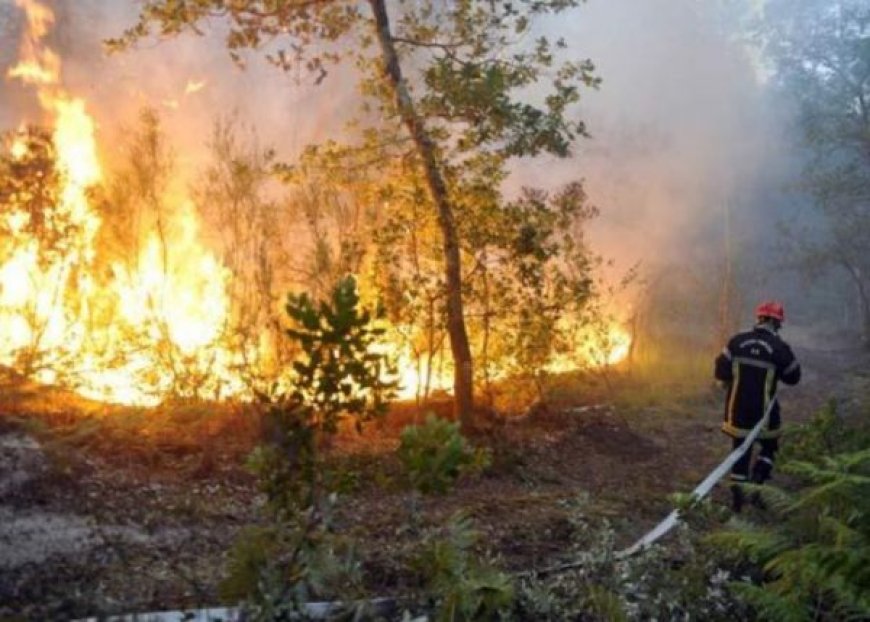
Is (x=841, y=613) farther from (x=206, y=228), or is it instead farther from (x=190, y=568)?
(x=206, y=228)

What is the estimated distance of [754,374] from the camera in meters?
8.13

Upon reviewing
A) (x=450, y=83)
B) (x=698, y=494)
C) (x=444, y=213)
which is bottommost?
(x=698, y=494)

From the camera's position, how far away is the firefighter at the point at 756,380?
26.6 feet

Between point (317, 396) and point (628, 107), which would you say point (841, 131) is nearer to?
point (628, 107)

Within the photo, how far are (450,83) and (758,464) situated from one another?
4.91m

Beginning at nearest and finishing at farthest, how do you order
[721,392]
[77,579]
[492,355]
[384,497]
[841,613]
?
1. [841,613]
2. [77,579]
3. [384,497]
4. [492,355]
5. [721,392]

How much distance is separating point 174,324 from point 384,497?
16.6 feet

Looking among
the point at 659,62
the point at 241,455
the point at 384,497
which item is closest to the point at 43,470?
the point at 241,455

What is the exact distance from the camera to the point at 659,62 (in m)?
33.9

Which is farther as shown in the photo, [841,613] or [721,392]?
[721,392]

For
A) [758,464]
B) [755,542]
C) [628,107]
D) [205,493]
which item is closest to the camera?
[755,542]

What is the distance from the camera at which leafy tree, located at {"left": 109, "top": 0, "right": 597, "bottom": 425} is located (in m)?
8.85

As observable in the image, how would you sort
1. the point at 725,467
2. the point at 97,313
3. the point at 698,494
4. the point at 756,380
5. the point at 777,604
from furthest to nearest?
the point at 97,313
the point at 756,380
the point at 725,467
the point at 698,494
the point at 777,604

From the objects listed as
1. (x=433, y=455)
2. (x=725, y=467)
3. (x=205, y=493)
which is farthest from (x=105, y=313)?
(x=433, y=455)
